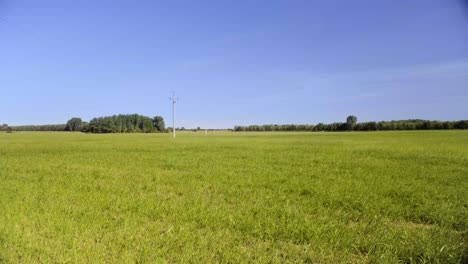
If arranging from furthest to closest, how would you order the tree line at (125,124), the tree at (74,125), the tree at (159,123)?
1. the tree at (159,123)
2. the tree at (74,125)
3. the tree line at (125,124)

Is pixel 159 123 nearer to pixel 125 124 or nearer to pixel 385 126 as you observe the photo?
pixel 125 124

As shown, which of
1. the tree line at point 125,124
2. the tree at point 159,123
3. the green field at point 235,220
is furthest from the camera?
the tree at point 159,123

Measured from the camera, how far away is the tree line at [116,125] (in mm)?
164375

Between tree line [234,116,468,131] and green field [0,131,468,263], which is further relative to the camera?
tree line [234,116,468,131]

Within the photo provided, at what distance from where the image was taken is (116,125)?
560 ft

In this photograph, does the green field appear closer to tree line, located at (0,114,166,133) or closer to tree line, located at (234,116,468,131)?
tree line, located at (234,116,468,131)

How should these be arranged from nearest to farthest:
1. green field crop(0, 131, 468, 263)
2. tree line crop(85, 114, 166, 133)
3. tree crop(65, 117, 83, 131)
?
1. green field crop(0, 131, 468, 263)
2. tree line crop(85, 114, 166, 133)
3. tree crop(65, 117, 83, 131)

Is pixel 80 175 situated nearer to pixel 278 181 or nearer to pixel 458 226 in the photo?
pixel 278 181

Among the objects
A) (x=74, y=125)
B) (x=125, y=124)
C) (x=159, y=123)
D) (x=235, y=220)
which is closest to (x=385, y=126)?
(x=159, y=123)

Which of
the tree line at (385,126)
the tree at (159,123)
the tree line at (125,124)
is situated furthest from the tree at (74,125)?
the tree line at (385,126)

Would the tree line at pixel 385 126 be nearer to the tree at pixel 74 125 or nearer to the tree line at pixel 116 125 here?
the tree line at pixel 116 125

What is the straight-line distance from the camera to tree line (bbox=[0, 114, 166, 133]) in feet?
539

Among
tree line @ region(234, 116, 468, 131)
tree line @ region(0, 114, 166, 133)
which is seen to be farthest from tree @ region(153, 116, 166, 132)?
tree line @ region(234, 116, 468, 131)

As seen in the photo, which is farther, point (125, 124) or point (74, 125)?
point (74, 125)
